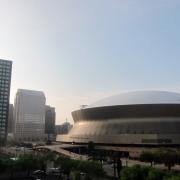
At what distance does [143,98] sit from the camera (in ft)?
324

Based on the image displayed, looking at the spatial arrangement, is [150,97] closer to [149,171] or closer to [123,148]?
[123,148]

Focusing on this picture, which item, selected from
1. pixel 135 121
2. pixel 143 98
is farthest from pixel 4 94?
pixel 135 121

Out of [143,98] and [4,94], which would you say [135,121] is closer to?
[143,98]

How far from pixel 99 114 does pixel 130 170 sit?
69855 mm

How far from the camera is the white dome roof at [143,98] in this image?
3730 inches

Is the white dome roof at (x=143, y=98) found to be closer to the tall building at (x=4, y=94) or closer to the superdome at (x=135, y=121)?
the superdome at (x=135, y=121)

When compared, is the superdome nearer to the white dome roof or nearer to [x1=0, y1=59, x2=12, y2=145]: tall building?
the white dome roof

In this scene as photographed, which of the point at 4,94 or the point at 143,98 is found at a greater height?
the point at 4,94

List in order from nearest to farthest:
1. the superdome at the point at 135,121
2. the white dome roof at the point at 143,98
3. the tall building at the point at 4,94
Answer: the superdome at the point at 135,121 < the white dome roof at the point at 143,98 < the tall building at the point at 4,94

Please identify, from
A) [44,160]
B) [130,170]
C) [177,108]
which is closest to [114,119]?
[177,108]

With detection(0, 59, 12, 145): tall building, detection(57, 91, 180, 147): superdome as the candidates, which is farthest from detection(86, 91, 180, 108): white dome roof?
detection(0, 59, 12, 145): tall building

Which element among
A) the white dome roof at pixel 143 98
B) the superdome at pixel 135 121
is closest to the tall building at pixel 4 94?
the superdome at pixel 135 121

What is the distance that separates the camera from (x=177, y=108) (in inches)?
3575

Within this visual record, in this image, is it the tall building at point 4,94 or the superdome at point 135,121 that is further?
the tall building at point 4,94
